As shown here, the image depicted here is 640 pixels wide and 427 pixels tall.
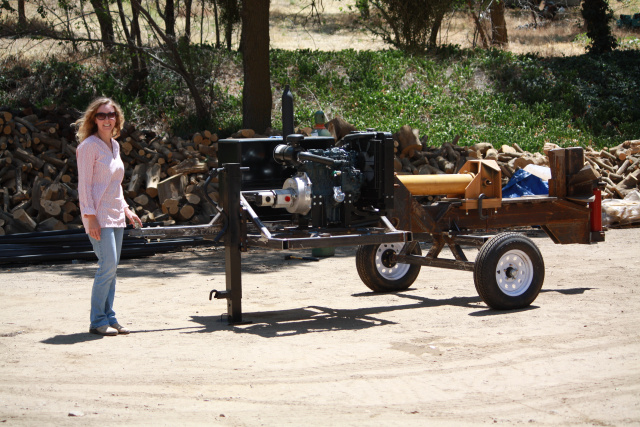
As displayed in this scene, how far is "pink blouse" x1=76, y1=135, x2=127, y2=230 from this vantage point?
640 cm

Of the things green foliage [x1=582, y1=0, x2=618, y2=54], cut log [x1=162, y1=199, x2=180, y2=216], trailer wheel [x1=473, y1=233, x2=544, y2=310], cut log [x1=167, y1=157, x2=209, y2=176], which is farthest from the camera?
green foliage [x1=582, y1=0, x2=618, y2=54]

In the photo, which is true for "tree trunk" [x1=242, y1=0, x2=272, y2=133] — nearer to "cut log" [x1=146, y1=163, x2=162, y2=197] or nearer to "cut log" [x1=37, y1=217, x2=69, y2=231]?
"cut log" [x1=146, y1=163, x2=162, y2=197]

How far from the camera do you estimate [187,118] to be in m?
→ 18.1

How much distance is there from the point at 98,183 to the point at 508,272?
3.92 m

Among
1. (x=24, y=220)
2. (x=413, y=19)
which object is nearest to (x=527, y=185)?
(x=24, y=220)

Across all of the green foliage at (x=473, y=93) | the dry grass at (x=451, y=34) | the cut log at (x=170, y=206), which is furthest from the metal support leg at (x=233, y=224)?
the dry grass at (x=451, y=34)

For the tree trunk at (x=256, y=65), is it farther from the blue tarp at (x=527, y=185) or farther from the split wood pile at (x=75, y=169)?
the blue tarp at (x=527, y=185)

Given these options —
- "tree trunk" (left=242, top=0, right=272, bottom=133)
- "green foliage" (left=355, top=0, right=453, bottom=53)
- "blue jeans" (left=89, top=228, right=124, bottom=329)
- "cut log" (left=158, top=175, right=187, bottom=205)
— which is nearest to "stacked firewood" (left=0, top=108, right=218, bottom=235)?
→ "cut log" (left=158, top=175, right=187, bottom=205)

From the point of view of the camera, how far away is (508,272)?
24.6 ft

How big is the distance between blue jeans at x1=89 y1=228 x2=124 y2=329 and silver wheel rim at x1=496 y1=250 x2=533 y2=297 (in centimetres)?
357

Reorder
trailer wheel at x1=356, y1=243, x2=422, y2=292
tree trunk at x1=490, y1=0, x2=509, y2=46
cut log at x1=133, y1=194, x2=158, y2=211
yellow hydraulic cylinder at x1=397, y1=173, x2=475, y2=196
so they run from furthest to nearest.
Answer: tree trunk at x1=490, y1=0, x2=509, y2=46
cut log at x1=133, y1=194, x2=158, y2=211
trailer wheel at x1=356, y1=243, x2=422, y2=292
yellow hydraulic cylinder at x1=397, y1=173, x2=475, y2=196

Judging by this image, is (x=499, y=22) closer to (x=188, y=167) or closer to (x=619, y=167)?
(x=619, y=167)

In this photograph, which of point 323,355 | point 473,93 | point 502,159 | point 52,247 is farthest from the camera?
point 473,93

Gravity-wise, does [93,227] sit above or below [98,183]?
below
